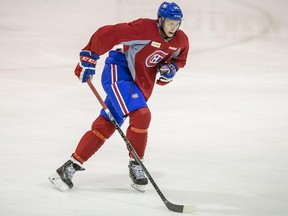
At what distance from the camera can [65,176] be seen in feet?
12.6

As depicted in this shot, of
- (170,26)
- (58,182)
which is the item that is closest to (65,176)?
(58,182)

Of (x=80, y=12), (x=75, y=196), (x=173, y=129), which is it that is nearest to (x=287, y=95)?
(x=173, y=129)

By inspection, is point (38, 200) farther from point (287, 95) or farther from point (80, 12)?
point (80, 12)

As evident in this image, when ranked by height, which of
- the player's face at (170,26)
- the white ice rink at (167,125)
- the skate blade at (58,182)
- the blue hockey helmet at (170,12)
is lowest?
the white ice rink at (167,125)

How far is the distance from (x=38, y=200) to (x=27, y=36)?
4.44 meters

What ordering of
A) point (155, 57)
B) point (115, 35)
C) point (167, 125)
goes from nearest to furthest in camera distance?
point (115, 35), point (155, 57), point (167, 125)

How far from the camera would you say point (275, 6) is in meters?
10.3

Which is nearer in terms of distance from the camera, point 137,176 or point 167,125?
point 137,176

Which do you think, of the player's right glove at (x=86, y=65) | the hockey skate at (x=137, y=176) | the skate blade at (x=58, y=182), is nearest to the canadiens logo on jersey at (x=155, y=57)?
the player's right glove at (x=86, y=65)

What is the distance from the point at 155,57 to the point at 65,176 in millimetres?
800

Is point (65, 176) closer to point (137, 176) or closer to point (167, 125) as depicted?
point (137, 176)

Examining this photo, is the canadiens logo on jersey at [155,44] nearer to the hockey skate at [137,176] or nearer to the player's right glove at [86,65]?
the player's right glove at [86,65]

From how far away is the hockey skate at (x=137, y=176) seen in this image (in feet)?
→ 12.5

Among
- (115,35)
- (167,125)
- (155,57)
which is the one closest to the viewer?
(115,35)
